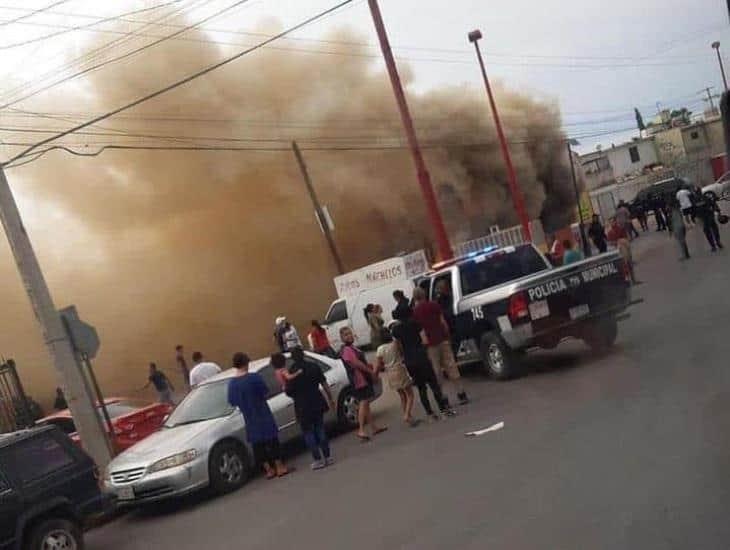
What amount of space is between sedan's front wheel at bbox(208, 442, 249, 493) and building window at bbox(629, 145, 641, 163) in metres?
60.6

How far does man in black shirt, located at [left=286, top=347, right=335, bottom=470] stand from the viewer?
30.0 feet

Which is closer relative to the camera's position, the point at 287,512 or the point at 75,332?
the point at 287,512

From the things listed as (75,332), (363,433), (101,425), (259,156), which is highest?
(259,156)

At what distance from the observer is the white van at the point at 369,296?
21031 millimetres

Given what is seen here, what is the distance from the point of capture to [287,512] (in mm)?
7508

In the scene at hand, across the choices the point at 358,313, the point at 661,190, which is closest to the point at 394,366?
the point at 358,313

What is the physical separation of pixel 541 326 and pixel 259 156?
941 inches

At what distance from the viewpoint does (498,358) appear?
11.1m

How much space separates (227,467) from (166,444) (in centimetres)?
68

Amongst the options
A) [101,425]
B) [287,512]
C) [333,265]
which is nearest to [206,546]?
[287,512]

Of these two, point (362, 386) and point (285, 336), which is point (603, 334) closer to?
point (362, 386)

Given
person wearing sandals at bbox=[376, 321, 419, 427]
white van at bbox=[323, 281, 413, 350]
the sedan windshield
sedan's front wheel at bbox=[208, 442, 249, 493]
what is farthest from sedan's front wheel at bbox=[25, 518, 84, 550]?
white van at bbox=[323, 281, 413, 350]

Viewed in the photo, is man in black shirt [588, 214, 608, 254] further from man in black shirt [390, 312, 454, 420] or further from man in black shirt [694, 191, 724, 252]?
man in black shirt [390, 312, 454, 420]

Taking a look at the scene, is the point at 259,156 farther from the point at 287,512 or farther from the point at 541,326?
the point at 287,512
